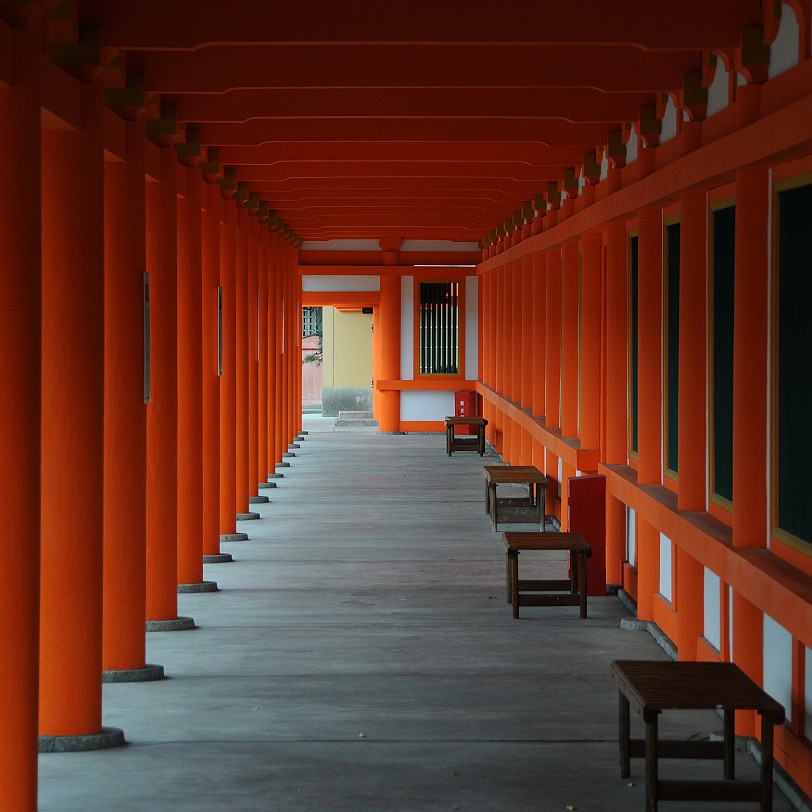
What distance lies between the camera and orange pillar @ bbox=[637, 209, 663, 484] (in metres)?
8.30

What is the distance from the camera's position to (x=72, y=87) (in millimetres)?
5574

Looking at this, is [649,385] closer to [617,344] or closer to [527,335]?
[617,344]

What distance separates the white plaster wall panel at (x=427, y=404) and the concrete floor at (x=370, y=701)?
1273cm

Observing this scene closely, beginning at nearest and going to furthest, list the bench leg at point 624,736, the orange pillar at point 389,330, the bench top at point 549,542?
the bench leg at point 624,736, the bench top at point 549,542, the orange pillar at point 389,330

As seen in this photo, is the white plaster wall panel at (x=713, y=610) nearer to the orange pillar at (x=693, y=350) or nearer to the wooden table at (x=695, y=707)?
the orange pillar at (x=693, y=350)

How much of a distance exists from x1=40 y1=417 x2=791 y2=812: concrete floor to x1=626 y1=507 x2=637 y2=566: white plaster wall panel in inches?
12.9

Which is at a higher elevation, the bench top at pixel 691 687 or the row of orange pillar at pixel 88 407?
the row of orange pillar at pixel 88 407

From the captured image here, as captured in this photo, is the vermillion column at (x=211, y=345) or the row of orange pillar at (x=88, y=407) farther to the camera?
the vermillion column at (x=211, y=345)

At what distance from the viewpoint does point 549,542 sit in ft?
29.0

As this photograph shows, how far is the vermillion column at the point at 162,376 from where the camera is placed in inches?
307

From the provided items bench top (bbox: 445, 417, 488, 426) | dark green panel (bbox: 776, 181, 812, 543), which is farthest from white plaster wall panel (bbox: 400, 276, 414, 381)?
dark green panel (bbox: 776, 181, 812, 543)

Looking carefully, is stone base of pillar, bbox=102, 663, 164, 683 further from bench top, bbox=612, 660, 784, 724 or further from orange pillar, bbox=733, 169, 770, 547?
orange pillar, bbox=733, 169, 770, 547

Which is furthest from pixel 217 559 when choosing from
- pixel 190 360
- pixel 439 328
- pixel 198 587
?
pixel 439 328

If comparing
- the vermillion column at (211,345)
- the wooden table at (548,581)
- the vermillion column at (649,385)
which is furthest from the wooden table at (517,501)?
the vermillion column at (649,385)
